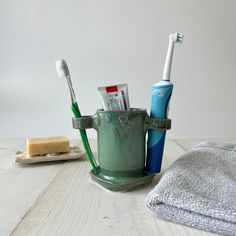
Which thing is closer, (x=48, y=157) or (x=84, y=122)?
(x=84, y=122)

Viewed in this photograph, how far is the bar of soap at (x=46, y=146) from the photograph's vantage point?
0.56 m

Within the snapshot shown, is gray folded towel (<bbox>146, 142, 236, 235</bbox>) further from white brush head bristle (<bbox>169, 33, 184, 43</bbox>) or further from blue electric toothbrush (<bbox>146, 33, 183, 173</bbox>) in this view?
white brush head bristle (<bbox>169, 33, 184, 43</bbox>)

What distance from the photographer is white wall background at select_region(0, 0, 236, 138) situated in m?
1.38

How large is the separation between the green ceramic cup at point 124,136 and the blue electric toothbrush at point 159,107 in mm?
11

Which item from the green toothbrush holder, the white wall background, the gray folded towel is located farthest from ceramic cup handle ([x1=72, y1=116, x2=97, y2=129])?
the white wall background

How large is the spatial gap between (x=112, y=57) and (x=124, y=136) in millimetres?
1007

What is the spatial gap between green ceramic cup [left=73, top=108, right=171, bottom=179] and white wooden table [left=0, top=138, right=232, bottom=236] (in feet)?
0.10

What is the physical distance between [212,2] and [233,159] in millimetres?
1041

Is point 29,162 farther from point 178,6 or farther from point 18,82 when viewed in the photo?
point 178,6

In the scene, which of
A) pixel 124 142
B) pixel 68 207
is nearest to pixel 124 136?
pixel 124 142

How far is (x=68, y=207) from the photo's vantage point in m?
0.37

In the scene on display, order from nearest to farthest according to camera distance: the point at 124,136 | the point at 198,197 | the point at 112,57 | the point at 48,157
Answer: the point at 198,197
the point at 124,136
the point at 48,157
the point at 112,57

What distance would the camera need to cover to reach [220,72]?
1416 millimetres

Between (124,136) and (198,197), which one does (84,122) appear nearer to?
(124,136)
